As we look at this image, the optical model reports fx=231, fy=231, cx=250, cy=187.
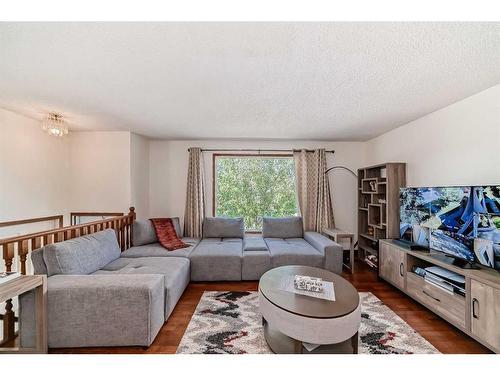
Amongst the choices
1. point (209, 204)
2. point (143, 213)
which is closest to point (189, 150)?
point (209, 204)

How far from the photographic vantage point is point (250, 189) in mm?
4477

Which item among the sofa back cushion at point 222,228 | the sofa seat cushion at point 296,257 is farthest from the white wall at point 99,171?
the sofa seat cushion at point 296,257

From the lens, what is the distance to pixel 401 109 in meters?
2.69

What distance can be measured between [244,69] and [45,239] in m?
2.50

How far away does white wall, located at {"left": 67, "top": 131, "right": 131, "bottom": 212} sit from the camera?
3779 millimetres

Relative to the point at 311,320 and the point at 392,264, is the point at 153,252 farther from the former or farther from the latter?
the point at 392,264

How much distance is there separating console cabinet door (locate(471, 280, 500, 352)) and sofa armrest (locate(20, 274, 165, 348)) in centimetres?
258

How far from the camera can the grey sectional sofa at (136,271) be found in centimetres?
177

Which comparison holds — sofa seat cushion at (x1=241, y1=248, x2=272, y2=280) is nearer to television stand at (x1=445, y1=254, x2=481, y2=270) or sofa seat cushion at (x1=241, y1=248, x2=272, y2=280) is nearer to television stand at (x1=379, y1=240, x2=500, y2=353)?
television stand at (x1=379, y1=240, x2=500, y2=353)

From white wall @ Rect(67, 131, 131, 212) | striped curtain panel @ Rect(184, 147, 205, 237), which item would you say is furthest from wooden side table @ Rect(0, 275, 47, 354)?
striped curtain panel @ Rect(184, 147, 205, 237)

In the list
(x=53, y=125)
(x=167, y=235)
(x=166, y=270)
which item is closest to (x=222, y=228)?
(x=167, y=235)

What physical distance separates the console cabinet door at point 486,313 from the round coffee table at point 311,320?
95 centimetres

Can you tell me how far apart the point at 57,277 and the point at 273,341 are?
186cm
